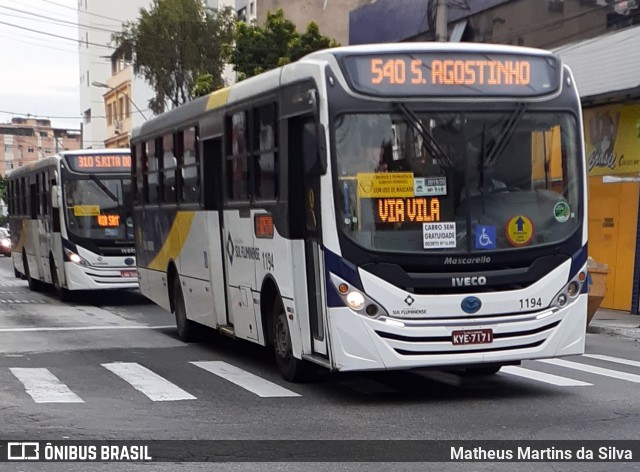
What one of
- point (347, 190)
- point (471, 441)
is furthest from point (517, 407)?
point (347, 190)

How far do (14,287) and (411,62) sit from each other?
2368cm

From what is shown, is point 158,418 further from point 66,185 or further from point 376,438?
point 66,185

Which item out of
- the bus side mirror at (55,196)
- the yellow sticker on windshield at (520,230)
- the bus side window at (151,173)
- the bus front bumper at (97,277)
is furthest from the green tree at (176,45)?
the yellow sticker on windshield at (520,230)

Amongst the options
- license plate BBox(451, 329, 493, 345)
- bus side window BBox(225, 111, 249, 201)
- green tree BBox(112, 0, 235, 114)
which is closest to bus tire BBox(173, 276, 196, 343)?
bus side window BBox(225, 111, 249, 201)

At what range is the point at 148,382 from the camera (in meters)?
12.7

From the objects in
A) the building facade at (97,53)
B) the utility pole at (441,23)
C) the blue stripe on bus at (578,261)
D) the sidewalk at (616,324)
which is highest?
the building facade at (97,53)

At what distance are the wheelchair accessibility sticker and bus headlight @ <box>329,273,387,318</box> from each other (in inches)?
41.7

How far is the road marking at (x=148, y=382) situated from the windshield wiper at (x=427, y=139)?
3233mm

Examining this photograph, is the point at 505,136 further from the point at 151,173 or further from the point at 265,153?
the point at 151,173

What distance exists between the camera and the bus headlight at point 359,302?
1048cm

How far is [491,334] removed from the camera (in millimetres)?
10648

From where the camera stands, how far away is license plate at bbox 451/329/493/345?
10.6 metres

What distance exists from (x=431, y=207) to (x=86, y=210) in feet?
48.8

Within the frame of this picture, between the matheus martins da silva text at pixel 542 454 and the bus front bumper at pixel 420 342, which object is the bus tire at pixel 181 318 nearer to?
the bus front bumper at pixel 420 342
